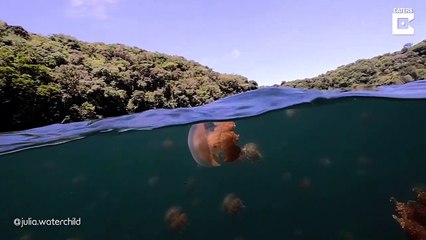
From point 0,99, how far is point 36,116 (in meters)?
2.34

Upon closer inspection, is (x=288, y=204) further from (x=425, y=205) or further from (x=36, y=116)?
(x=425, y=205)

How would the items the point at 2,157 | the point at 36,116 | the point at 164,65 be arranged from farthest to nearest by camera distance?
1. the point at 164,65
2. the point at 36,116
3. the point at 2,157

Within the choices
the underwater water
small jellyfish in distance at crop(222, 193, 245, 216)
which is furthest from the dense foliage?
small jellyfish in distance at crop(222, 193, 245, 216)

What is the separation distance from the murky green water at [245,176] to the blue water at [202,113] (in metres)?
1.05

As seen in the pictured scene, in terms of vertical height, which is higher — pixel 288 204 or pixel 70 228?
pixel 70 228

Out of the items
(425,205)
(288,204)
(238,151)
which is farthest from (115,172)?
(425,205)

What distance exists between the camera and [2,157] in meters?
14.6

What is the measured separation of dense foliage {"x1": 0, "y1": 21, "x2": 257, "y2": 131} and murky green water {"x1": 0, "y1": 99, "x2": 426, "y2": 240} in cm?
371

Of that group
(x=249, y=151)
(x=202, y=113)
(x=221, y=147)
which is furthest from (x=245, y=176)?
(x=221, y=147)

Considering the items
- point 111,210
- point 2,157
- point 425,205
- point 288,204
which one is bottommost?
point 288,204

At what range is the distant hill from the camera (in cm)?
2857

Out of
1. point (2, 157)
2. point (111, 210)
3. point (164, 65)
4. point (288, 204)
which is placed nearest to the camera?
point (2, 157)

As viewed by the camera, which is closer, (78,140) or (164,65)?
(78,140)

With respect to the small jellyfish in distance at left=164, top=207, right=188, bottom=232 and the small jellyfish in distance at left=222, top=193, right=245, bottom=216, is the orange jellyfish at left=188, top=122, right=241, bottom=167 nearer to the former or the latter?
the small jellyfish in distance at left=222, top=193, right=245, bottom=216
